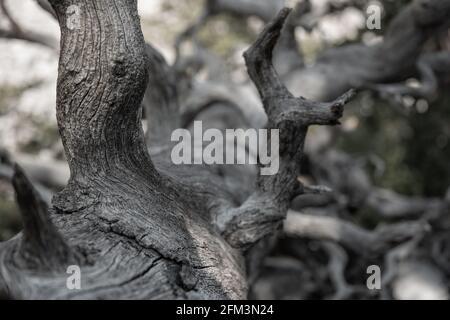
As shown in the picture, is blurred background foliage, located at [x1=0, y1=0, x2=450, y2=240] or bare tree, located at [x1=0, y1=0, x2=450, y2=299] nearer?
bare tree, located at [x1=0, y1=0, x2=450, y2=299]

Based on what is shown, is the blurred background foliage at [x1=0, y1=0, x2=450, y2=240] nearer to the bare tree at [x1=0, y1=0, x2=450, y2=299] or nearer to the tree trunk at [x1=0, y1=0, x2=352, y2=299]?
the bare tree at [x1=0, y1=0, x2=450, y2=299]

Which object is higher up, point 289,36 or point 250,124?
point 289,36

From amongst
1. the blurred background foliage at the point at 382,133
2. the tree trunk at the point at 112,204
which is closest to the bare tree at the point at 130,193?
the tree trunk at the point at 112,204

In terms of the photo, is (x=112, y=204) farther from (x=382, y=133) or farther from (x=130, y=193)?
(x=382, y=133)

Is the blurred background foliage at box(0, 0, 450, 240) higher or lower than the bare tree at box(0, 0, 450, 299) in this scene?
higher

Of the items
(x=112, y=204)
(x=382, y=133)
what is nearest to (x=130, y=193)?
(x=112, y=204)

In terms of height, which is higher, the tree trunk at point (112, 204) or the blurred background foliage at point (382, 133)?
the blurred background foliage at point (382, 133)

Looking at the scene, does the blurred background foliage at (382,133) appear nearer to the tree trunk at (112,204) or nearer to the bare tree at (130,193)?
the bare tree at (130,193)

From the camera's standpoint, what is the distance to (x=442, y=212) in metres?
7.87

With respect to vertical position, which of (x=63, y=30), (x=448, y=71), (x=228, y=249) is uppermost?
(x=448, y=71)

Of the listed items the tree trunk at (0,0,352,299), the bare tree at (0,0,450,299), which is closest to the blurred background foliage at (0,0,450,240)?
the bare tree at (0,0,450,299)

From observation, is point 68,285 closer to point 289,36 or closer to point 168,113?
point 168,113
